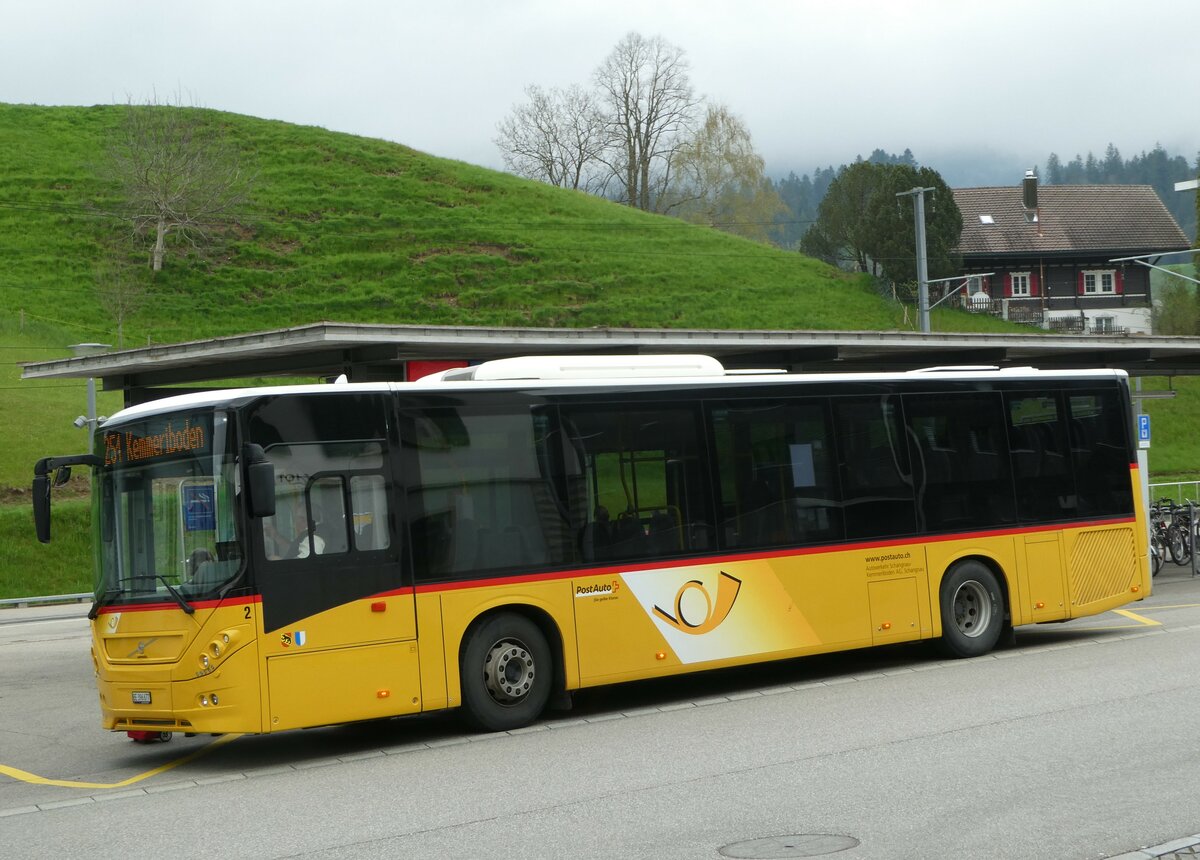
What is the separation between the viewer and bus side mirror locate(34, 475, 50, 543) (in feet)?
35.7

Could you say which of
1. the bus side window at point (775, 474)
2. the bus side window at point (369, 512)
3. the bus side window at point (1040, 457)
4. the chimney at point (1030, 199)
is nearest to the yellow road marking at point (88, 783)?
the bus side window at point (369, 512)

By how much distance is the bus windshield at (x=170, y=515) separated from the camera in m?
10.5

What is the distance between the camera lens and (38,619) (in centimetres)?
Answer: 2784

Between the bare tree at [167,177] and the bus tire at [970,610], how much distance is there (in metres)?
56.5

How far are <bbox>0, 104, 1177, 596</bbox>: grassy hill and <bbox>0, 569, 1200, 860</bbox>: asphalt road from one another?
37.9 meters

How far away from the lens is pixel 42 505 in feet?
36.0

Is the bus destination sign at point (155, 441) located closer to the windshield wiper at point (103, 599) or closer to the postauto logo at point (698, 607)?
the windshield wiper at point (103, 599)

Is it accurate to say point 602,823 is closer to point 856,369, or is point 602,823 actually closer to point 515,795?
point 515,795

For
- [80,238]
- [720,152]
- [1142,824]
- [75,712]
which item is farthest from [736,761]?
[720,152]

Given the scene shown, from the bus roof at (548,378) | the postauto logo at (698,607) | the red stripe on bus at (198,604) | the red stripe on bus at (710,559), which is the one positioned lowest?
the postauto logo at (698,607)

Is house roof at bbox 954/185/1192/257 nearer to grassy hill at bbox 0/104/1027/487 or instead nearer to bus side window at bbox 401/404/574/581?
grassy hill at bbox 0/104/1027/487

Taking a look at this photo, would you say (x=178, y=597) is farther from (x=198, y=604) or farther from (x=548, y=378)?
(x=548, y=378)

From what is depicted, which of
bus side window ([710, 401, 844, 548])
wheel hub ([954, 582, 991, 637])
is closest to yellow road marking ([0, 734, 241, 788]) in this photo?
bus side window ([710, 401, 844, 548])

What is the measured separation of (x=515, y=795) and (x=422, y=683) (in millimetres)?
2646
